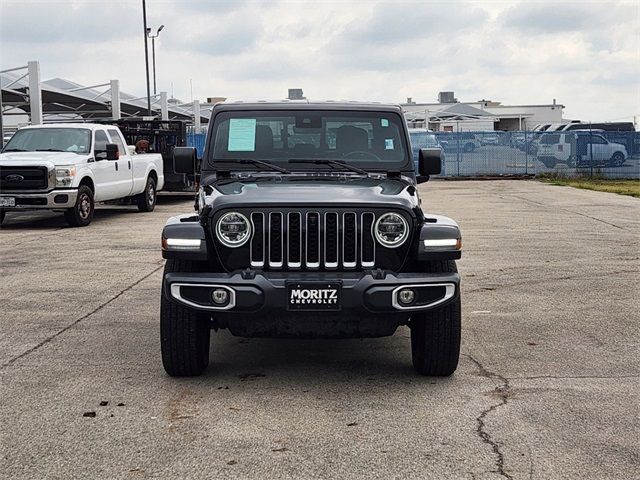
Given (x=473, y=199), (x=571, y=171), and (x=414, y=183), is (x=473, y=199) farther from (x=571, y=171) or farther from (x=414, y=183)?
(x=414, y=183)

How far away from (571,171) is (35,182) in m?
24.4

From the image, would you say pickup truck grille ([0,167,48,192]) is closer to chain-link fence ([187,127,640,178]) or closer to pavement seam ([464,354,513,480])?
pavement seam ([464,354,513,480])

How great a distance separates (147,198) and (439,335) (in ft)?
53.2

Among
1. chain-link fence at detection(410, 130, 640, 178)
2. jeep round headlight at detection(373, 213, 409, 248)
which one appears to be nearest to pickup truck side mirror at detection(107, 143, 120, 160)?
jeep round headlight at detection(373, 213, 409, 248)

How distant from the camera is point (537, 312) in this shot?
8406 millimetres

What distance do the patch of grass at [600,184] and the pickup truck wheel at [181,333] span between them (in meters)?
20.8

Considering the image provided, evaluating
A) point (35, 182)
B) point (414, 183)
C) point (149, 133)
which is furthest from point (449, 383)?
point (149, 133)

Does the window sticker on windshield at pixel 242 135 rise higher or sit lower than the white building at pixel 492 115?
lower

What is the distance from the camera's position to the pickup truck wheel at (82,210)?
56.6ft

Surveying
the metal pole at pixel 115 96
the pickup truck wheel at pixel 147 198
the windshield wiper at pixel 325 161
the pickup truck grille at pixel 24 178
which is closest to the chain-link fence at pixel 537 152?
the metal pole at pixel 115 96

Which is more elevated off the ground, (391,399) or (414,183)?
(414,183)

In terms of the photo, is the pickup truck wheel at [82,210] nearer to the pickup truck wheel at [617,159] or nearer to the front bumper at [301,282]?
the front bumper at [301,282]

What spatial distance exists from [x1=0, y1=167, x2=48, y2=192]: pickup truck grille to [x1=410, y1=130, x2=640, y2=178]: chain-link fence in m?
20.7

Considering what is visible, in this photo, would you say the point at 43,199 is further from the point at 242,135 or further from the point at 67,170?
the point at 242,135
